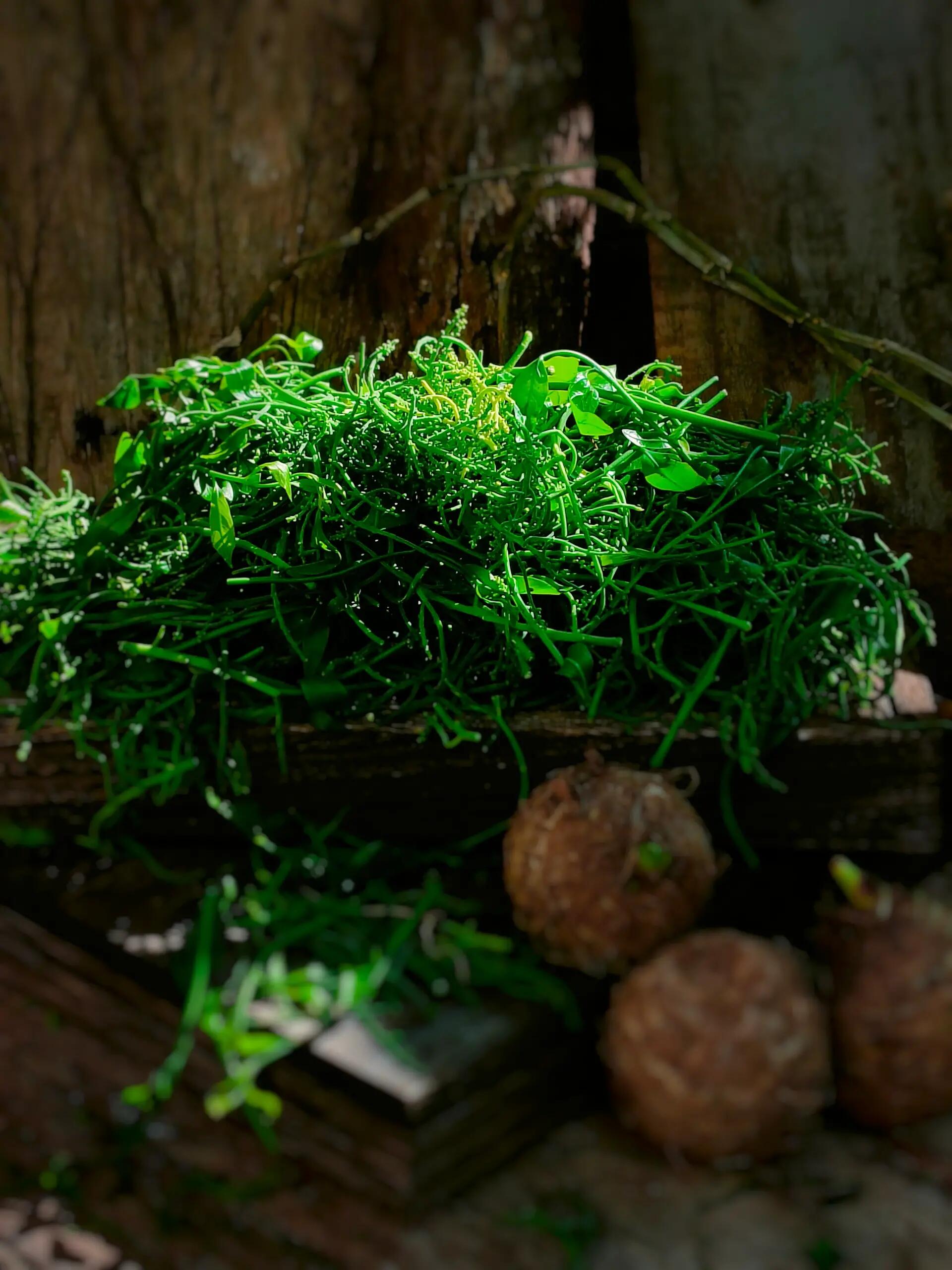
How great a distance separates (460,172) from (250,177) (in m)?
0.29

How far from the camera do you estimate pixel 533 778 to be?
77cm

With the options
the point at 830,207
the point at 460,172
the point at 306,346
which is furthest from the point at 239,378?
the point at 830,207

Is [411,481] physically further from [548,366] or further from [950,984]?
[950,984]

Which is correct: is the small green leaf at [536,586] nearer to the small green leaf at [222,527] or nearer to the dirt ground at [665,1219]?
the small green leaf at [222,527]

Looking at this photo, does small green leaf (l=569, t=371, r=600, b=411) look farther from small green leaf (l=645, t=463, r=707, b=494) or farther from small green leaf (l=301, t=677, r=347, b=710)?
small green leaf (l=301, t=677, r=347, b=710)

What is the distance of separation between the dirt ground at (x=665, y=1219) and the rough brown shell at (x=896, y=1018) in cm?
3

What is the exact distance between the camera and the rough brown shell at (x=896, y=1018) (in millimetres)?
560

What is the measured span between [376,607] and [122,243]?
79 cm

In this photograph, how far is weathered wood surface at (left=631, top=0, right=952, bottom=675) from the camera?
Answer: 3.76ft

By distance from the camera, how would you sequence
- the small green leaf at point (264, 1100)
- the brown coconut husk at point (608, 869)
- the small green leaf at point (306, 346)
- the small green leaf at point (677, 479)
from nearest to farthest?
1. the small green leaf at point (264, 1100)
2. the brown coconut husk at point (608, 869)
3. the small green leaf at point (677, 479)
4. the small green leaf at point (306, 346)

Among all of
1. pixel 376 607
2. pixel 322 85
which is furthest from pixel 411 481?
pixel 322 85

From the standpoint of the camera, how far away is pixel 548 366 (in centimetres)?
87

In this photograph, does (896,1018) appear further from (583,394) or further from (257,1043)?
(583,394)

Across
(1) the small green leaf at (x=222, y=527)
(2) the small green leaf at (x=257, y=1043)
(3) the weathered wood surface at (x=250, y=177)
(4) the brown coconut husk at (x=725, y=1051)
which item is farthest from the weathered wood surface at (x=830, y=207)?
(2) the small green leaf at (x=257, y=1043)
